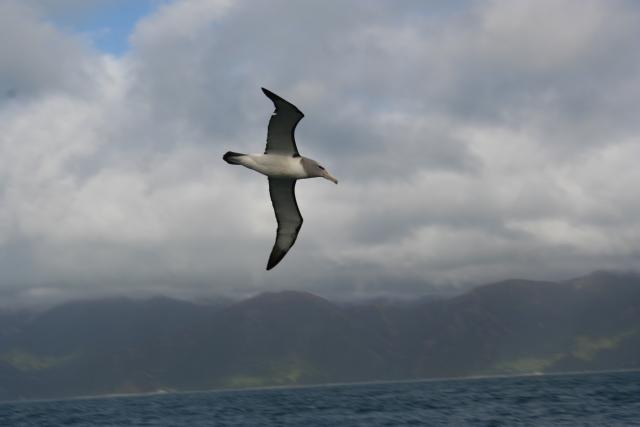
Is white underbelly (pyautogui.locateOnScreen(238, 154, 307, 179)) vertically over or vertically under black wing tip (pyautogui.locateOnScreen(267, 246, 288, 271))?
over

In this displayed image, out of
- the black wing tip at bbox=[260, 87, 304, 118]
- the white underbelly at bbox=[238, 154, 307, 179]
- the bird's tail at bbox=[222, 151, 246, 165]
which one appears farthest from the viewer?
the white underbelly at bbox=[238, 154, 307, 179]

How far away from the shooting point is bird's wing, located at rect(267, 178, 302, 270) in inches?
1179

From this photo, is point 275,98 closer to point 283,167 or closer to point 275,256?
point 283,167

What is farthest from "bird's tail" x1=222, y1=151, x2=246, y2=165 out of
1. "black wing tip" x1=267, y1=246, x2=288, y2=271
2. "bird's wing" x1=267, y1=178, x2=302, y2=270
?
"black wing tip" x1=267, y1=246, x2=288, y2=271

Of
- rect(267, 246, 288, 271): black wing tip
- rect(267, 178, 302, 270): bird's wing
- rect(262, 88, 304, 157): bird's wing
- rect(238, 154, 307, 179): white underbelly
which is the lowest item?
rect(267, 246, 288, 271): black wing tip

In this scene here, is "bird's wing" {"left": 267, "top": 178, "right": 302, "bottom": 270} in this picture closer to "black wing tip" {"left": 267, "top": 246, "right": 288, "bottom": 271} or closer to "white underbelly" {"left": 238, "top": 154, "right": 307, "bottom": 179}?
"black wing tip" {"left": 267, "top": 246, "right": 288, "bottom": 271}

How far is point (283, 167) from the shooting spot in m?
28.1

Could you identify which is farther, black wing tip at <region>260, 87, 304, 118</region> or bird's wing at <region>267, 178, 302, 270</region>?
bird's wing at <region>267, 178, 302, 270</region>

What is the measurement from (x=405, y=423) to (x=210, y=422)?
48.5 meters

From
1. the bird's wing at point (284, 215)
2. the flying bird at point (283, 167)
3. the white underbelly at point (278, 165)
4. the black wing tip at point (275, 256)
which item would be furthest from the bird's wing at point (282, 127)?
the black wing tip at point (275, 256)

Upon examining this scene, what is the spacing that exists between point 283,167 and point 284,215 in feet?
10.1

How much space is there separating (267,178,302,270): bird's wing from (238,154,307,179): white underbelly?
1.53 metres

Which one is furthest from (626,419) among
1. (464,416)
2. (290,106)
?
(290,106)

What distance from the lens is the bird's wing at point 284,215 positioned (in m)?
29.9
